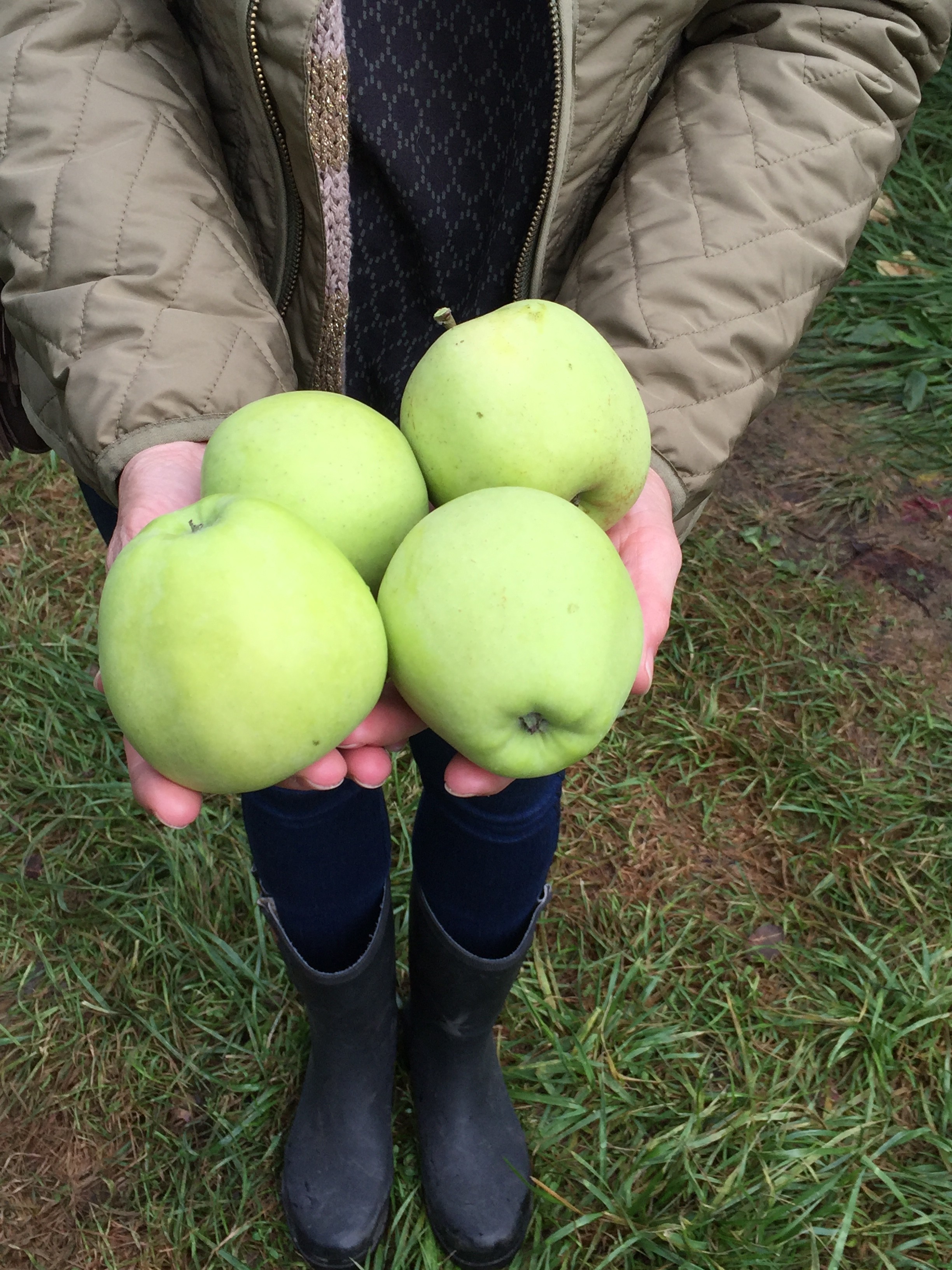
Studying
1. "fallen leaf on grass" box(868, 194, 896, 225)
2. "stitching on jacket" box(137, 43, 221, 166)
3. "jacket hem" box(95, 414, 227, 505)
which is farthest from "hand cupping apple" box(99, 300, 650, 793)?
"fallen leaf on grass" box(868, 194, 896, 225)

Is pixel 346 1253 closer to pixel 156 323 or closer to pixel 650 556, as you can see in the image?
pixel 650 556

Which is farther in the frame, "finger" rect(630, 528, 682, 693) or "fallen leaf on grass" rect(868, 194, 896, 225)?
"fallen leaf on grass" rect(868, 194, 896, 225)

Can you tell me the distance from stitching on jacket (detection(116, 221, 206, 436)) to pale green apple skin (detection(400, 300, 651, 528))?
32cm

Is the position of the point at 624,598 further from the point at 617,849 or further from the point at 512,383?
the point at 617,849

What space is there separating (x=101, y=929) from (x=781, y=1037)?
1321 mm

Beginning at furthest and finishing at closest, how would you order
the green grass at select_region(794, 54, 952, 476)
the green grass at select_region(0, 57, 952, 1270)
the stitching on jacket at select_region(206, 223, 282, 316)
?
the green grass at select_region(794, 54, 952, 476), the green grass at select_region(0, 57, 952, 1270), the stitching on jacket at select_region(206, 223, 282, 316)

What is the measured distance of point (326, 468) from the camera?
3.66 feet

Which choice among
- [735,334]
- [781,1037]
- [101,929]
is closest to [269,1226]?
[101,929]

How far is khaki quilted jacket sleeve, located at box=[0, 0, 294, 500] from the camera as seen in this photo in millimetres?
1263

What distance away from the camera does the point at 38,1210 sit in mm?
1808

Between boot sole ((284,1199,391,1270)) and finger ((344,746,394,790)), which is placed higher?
finger ((344,746,394,790))

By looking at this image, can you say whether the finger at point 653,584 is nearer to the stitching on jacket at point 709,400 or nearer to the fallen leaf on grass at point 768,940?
the stitching on jacket at point 709,400

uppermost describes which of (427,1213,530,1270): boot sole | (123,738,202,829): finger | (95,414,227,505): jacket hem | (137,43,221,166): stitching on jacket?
(137,43,221,166): stitching on jacket

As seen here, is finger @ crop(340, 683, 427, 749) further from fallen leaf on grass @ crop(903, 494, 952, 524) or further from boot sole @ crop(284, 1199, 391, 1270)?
fallen leaf on grass @ crop(903, 494, 952, 524)
